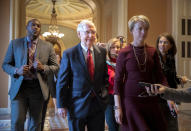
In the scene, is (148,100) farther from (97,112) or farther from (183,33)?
(183,33)

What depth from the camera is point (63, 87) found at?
183 cm

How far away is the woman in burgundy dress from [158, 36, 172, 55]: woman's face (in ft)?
2.06

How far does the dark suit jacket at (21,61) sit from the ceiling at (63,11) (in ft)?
28.6

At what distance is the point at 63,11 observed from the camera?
1298cm

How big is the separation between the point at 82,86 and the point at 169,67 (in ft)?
3.44

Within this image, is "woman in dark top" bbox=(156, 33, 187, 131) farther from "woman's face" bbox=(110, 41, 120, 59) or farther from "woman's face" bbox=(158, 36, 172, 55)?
"woman's face" bbox=(110, 41, 120, 59)

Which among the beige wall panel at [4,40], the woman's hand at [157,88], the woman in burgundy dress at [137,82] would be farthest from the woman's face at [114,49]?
the beige wall panel at [4,40]

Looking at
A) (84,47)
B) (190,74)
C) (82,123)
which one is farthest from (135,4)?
(82,123)

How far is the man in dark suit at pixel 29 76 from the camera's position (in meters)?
2.21

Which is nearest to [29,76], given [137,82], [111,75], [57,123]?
[111,75]

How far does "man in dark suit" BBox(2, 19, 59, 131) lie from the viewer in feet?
7.25

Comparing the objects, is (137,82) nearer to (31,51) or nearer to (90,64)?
(90,64)

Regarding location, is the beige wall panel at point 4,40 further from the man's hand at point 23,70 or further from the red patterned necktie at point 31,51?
the man's hand at point 23,70

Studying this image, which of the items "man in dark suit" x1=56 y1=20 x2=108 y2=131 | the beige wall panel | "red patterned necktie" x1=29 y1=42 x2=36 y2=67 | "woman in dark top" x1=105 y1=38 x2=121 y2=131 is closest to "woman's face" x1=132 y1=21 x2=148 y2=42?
"man in dark suit" x1=56 y1=20 x2=108 y2=131
